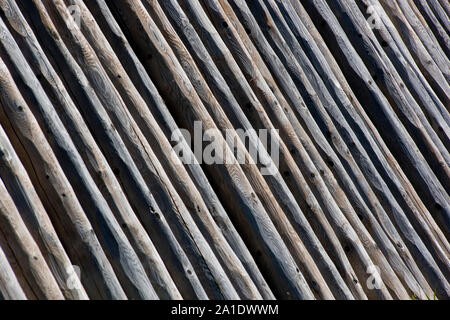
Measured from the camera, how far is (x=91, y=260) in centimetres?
269

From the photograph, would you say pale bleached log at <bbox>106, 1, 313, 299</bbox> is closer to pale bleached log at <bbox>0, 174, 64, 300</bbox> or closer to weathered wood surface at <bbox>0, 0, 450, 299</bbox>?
weathered wood surface at <bbox>0, 0, 450, 299</bbox>

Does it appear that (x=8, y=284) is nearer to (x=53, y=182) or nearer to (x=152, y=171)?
(x=53, y=182)

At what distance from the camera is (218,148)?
3309 millimetres

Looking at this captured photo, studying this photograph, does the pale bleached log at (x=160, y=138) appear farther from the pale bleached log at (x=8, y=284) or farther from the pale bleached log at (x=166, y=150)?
the pale bleached log at (x=8, y=284)

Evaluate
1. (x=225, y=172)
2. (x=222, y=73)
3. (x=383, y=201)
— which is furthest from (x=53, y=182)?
(x=383, y=201)

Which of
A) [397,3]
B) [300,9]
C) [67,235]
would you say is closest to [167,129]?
[67,235]

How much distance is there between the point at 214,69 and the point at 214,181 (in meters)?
0.63

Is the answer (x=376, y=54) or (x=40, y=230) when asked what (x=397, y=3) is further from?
(x=40, y=230)

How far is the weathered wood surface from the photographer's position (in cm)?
276

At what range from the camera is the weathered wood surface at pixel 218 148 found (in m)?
2.76

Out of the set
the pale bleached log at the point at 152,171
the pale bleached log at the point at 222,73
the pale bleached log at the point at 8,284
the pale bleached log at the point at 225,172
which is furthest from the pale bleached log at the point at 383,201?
the pale bleached log at the point at 8,284

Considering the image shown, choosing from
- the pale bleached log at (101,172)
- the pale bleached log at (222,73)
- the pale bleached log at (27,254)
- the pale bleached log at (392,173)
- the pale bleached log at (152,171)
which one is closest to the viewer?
the pale bleached log at (27,254)

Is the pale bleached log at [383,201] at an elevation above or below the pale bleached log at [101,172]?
below

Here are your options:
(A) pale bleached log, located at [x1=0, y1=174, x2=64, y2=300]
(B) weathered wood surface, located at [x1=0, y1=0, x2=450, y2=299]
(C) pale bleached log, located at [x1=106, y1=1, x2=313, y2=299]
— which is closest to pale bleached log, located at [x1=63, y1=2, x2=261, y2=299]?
(B) weathered wood surface, located at [x1=0, y1=0, x2=450, y2=299]
